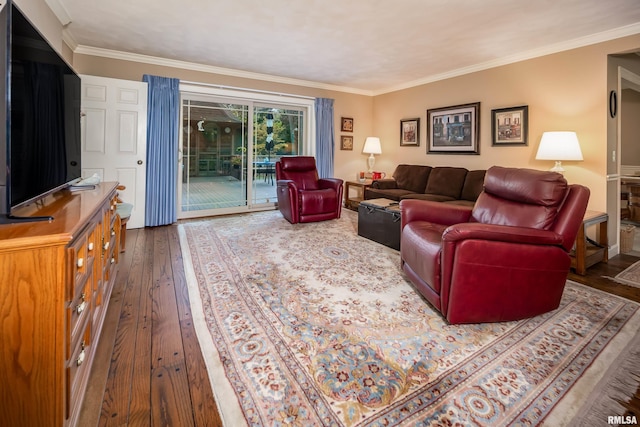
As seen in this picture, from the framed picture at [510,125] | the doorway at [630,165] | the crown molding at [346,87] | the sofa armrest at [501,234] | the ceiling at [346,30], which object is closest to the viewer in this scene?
the sofa armrest at [501,234]

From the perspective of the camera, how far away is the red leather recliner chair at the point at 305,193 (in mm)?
4566

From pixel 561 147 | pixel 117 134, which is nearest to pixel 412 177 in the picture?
pixel 561 147

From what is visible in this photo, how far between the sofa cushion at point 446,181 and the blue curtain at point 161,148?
3801mm

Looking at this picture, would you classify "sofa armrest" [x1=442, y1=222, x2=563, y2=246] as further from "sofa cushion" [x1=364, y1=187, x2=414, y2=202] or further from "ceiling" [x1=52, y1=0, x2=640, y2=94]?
"sofa cushion" [x1=364, y1=187, x2=414, y2=202]

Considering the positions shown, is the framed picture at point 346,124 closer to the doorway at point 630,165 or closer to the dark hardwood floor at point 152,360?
the doorway at point 630,165

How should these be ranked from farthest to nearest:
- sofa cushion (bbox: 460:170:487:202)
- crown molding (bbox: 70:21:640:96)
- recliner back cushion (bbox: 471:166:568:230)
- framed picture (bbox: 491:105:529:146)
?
sofa cushion (bbox: 460:170:487:202)
framed picture (bbox: 491:105:529:146)
crown molding (bbox: 70:21:640:96)
recliner back cushion (bbox: 471:166:568:230)

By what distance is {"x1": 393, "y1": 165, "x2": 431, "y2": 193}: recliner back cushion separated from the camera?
16.8 feet

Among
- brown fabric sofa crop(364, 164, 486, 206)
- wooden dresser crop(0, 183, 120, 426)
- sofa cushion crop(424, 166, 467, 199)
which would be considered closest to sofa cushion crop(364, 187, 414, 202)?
brown fabric sofa crop(364, 164, 486, 206)

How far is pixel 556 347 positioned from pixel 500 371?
47cm

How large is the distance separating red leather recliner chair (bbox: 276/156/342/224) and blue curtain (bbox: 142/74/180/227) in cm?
155

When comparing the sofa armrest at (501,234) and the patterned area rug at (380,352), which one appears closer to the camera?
the patterned area rug at (380,352)

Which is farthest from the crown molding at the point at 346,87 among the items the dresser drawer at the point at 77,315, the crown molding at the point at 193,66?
the dresser drawer at the point at 77,315

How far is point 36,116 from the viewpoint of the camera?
147 centimetres

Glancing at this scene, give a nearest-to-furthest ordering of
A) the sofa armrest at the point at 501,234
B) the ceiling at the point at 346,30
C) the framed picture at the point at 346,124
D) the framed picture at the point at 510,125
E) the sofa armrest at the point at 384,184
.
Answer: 1. the sofa armrest at the point at 501,234
2. the ceiling at the point at 346,30
3. the framed picture at the point at 510,125
4. the sofa armrest at the point at 384,184
5. the framed picture at the point at 346,124
